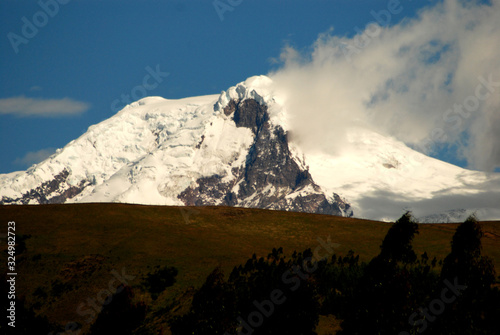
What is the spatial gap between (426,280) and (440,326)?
1690cm

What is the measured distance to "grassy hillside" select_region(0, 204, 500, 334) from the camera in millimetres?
80844

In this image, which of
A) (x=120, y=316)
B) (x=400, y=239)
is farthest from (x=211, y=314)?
(x=400, y=239)

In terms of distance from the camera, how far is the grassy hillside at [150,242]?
8084cm

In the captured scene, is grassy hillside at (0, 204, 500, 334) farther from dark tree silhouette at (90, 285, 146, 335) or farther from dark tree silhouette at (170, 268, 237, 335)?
dark tree silhouette at (170, 268, 237, 335)

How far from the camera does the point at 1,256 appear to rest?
293ft

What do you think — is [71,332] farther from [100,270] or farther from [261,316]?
[261,316]

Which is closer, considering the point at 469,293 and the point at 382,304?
the point at 382,304

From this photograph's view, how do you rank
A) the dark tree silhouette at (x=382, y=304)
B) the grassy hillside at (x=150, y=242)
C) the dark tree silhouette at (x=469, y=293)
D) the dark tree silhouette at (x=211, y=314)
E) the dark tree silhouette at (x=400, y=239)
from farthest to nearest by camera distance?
the dark tree silhouette at (x=400, y=239), the grassy hillside at (x=150, y=242), the dark tree silhouette at (x=469, y=293), the dark tree silhouette at (x=211, y=314), the dark tree silhouette at (x=382, y=304)

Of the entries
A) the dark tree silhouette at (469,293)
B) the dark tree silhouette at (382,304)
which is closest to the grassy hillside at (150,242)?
the dark tree silhouette at (382,304)

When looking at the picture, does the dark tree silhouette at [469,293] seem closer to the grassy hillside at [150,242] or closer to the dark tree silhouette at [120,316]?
the grassy hillside at [150,242]

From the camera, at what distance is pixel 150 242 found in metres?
97.2

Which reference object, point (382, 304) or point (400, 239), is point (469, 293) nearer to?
point (382, 304)

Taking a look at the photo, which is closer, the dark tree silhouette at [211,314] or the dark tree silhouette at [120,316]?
the dark tree silhouette at [211,314]

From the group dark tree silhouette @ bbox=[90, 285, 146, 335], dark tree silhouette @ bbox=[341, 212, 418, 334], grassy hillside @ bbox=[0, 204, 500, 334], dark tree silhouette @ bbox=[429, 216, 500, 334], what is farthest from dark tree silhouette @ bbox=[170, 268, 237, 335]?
dark tree silhouette @ bbox=[429, 216, 500, 334]
